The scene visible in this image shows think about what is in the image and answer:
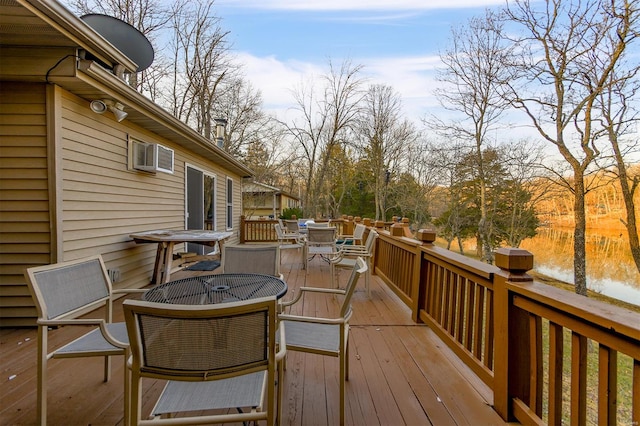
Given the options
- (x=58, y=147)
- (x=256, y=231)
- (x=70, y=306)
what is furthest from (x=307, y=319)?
(x=256, y=231)

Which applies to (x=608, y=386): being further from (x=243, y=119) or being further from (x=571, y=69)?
(x=243, y=119)

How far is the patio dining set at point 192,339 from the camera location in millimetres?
1023

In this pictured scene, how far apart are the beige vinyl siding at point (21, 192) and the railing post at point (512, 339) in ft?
12.3

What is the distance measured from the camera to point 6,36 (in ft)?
7.98

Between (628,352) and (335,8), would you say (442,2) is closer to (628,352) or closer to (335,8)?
(335,8)

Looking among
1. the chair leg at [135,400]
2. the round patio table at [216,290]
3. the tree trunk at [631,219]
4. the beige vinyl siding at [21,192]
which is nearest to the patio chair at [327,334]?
the round patio table at [216,290]

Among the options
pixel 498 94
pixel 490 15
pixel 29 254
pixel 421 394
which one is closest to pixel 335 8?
pixel 490 15

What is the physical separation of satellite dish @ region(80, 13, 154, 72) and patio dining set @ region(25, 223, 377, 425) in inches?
119

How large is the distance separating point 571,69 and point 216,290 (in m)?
10.4

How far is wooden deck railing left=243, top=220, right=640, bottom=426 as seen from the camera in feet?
3.59

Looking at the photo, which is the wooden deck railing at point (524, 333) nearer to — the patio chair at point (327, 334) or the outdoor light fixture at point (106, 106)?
the patio chair at point (327, 334)

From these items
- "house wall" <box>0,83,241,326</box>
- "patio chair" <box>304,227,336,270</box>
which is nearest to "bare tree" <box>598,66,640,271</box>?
"patio chair" <box>304,227,336,270</box>

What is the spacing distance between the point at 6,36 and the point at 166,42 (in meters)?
10.1

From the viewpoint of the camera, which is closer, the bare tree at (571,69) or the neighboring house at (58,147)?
the neighboring house at (58,147)
